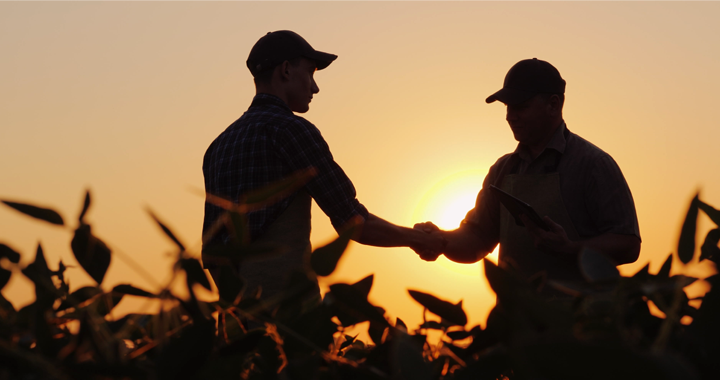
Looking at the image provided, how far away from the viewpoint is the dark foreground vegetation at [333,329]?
0.33 m

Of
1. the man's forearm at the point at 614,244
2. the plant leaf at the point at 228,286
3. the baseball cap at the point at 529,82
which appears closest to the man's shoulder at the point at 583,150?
the baseball cap at the point at 529,82

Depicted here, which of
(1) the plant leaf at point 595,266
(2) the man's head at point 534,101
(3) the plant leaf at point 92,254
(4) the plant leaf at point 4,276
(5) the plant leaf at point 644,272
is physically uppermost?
(2) the man's head at point 534,101

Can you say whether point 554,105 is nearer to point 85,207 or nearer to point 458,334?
point 458,334

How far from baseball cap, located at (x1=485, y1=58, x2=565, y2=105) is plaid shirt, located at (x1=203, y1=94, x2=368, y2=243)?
105 centimetres

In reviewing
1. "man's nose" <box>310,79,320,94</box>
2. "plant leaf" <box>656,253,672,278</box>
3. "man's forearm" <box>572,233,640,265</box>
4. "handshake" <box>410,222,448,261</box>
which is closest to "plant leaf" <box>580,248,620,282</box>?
"plant leaf" <box>656,253,672,278</box>

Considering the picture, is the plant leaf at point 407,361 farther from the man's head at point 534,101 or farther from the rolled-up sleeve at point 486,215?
the rolled-up sleeve at point 486,215

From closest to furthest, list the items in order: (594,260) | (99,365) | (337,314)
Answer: (99,365)
(594,260)
(337,314)

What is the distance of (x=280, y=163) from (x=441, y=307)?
2.62m

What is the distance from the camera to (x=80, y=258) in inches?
20.7

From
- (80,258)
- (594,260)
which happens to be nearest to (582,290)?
(594,260)

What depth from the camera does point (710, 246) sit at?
0.60m

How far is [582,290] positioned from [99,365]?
0.30 metres

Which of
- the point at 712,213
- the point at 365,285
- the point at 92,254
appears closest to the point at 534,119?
the point at 712,213

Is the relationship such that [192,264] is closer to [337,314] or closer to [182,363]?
[182,363]
